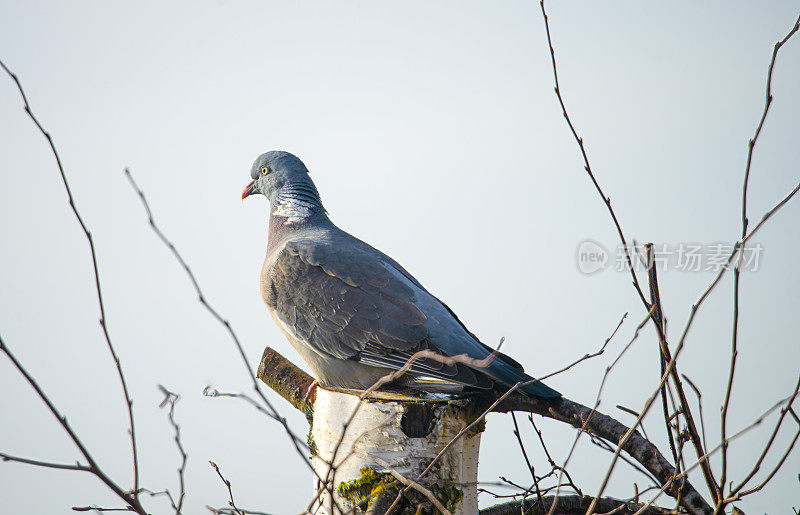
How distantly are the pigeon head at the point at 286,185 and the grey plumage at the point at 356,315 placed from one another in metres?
0.24

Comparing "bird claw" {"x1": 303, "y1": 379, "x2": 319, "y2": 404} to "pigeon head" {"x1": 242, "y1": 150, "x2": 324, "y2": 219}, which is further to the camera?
"pigeon head" {"x1": 242, "y1": 150, "x2": 324, "y2": 219}

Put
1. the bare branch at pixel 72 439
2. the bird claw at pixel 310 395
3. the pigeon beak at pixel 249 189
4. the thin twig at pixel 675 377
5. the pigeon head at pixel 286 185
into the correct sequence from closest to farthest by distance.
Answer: the bare branch at pixel 72 439 → the thin twig at pixel 675 377 → the bird claw at pixel 310 395 → the pigeon head at pixel 286 185 → the pigeon beak at pixel 249 189

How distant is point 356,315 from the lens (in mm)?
3279

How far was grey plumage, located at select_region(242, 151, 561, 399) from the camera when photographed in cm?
312

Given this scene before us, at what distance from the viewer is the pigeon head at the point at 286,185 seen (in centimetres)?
400

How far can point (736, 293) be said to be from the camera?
1.76 metres

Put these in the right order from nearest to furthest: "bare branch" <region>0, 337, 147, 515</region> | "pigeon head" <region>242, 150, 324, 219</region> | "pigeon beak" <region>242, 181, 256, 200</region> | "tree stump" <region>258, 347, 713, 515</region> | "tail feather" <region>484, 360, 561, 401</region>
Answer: "bare branch" <region>0, 337, 147, 515</region>
"tree stump" <region>258, 347, 713, 515</region>
"tail feather" <region>484, 360, 561, 401</region>
"pigeon head" <region>242, 150, 324, 219</region>
"pigeon beak" <region>242, 181, 256, 200</region>

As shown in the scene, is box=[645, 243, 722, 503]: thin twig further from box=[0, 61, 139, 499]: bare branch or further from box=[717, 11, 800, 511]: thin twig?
box=[0, 61, 139, 499]: bare branch

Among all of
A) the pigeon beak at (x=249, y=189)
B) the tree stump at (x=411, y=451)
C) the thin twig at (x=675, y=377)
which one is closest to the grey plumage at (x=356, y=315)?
the tree stump at (x=411, y=451)

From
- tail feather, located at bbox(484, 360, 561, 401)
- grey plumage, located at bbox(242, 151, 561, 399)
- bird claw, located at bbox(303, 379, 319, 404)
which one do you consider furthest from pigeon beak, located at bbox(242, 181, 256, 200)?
tail feather, located at bbox(484, 360, 561, 401)

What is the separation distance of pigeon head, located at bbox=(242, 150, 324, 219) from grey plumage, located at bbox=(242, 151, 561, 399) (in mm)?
238

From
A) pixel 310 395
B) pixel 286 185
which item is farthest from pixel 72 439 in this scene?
pixel 286 185

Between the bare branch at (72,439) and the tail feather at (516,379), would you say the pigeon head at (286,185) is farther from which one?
the bare branch at (72,439)

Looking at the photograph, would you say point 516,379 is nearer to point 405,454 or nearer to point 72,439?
point 405,454
